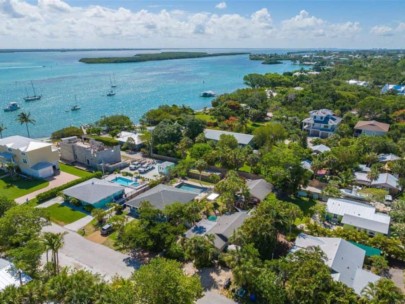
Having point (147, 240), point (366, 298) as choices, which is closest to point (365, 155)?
point (366, 298)

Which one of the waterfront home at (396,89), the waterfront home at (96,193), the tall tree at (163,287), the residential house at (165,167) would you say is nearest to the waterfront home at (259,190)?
the residential house at (165,167)

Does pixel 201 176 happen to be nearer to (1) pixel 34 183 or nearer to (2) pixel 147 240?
(2) pixel 147 240

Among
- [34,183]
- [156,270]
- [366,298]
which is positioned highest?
[156,270]

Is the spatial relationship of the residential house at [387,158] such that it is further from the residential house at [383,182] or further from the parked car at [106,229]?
the parked car at [106,229]

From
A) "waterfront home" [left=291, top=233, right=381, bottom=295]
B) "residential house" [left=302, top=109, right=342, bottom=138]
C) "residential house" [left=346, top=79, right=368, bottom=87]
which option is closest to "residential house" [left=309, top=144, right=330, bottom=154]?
"residential house" [left=302, top=109, right=342, bottom=138]

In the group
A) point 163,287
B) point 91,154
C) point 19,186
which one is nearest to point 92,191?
point 91,154

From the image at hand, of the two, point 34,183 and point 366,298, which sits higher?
point 366,298

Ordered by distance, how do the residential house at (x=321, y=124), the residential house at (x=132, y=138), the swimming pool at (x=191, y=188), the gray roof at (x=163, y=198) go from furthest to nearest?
the residential house at (x=321, y=124), the residential house at (x=132, y=138), the swimming pool at (x=191, y=188), the gray roof at (x=163, y=198)
